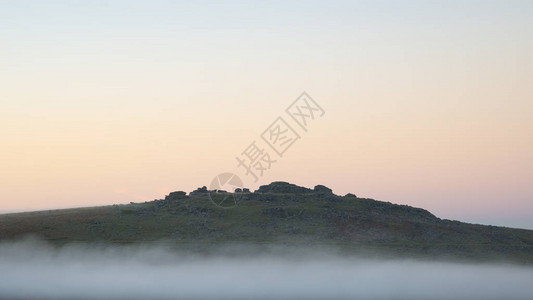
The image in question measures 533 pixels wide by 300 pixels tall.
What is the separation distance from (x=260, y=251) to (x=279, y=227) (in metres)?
16.2

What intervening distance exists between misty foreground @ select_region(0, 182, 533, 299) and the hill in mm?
310

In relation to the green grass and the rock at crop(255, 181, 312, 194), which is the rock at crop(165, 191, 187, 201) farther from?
the rock at crop(255, 181, 312, 194)

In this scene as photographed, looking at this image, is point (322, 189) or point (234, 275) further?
point (322, 189)

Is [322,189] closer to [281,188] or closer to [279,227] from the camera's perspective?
[281,188]

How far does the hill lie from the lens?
138 m

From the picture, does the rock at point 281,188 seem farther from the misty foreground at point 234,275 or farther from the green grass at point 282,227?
the misty foreground at point 234,275

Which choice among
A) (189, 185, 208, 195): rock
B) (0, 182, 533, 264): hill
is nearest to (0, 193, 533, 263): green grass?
(0, 182, 533, 264): hill

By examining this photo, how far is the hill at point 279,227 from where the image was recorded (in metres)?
138

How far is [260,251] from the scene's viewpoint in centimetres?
13238

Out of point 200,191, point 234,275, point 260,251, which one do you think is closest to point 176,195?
point 200,191

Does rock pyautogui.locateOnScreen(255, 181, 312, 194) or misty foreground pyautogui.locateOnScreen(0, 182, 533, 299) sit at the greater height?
rock pyautogui.locateOnScreen(255, 181, 312, 194)

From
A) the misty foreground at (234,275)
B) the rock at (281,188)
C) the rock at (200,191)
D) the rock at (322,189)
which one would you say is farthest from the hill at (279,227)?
the rock at (322,189)

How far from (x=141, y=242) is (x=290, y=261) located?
3637cm

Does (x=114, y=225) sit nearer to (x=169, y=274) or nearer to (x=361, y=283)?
(x=169, y=274)
